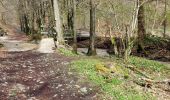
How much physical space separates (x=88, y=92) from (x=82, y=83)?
81 centimetres

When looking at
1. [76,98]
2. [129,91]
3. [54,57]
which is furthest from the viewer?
[54,57]

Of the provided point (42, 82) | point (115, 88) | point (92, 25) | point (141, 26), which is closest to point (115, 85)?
point (115, 88)

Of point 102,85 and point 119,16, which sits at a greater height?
point 119,16

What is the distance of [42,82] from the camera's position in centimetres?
1397

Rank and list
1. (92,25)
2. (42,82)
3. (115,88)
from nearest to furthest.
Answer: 1. (115,88)
2. (42,82)
3. (92,25)

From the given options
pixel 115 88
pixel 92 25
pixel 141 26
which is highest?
pixel 92 25

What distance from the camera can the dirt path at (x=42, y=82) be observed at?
491 inches

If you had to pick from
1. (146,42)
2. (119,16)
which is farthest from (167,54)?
(119,16)

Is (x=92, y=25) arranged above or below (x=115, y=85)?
above

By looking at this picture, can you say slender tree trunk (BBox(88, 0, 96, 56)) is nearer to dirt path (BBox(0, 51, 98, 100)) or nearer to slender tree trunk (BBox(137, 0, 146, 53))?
slender tree trunk (BBox(137, 0, 146, 53))

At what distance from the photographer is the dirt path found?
12461 mm

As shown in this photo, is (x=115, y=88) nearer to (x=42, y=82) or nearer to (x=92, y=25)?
(x=42, y=82)

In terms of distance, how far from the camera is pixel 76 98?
1222 centimetres

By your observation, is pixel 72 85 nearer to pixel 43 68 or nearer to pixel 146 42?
pixel 43 68
